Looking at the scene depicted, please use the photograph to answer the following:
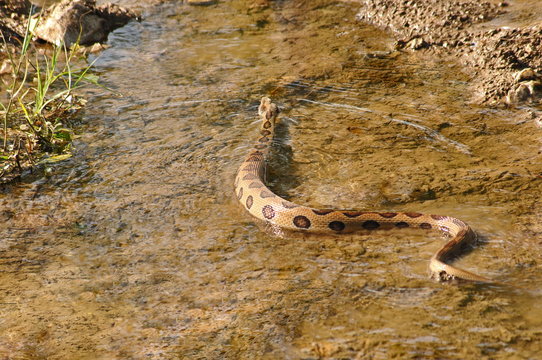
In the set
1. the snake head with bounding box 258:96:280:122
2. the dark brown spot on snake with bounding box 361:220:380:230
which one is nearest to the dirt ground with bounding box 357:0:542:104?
the snake head with bounding box 258:96:280:122

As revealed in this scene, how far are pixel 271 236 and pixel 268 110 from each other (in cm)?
277

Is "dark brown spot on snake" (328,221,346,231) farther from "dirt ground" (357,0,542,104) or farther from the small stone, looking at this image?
the small stone

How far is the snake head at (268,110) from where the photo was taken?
853cm

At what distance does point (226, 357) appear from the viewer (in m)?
4.53

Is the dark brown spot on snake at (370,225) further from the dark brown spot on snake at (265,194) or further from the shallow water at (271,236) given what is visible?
the dark brown spot on snake at (265,194)

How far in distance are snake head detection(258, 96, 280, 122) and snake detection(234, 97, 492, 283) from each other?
3.41 ft

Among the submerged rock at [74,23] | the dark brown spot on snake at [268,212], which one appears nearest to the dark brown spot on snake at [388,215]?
the dark brown spot on snake at [268,212]

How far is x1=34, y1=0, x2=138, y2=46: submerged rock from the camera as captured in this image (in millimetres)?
12094

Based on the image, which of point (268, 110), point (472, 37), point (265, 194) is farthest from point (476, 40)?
point (265, 194)

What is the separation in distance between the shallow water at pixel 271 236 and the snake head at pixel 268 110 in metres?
0.25

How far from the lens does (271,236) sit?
6309 millimetres

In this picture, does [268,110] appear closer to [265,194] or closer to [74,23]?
[265,194]

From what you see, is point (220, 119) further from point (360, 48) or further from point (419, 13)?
point (419, 13)


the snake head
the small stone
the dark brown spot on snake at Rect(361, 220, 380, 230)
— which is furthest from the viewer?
the small stone
